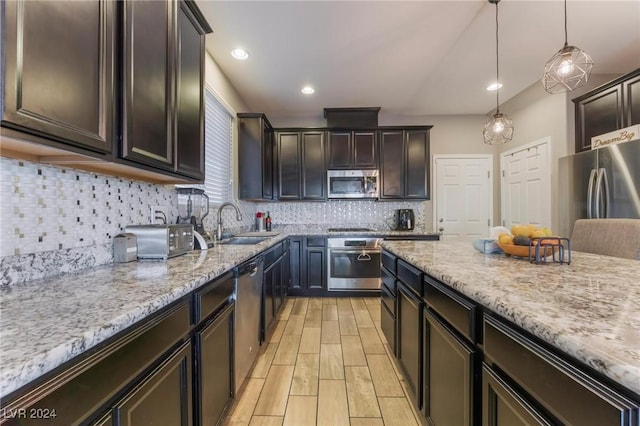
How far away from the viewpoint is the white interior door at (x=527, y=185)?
3.44 meters

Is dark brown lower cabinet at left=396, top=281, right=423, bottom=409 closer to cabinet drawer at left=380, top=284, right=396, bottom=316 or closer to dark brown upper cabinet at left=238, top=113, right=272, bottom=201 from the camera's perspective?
cabinet drawer at left=380, top=284, right=396, bottom=316

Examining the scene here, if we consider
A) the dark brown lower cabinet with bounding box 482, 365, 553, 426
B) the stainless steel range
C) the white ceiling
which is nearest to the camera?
the dark brown lower cabinet with bounding box 482, 365, 553, 426

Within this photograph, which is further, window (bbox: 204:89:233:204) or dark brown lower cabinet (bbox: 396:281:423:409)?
window (bbox: 204:89:233:204)

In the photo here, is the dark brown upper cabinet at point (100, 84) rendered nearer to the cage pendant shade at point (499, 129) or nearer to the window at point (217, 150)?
the window at point (217, 150)

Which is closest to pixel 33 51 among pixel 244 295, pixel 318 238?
pixel 244 295

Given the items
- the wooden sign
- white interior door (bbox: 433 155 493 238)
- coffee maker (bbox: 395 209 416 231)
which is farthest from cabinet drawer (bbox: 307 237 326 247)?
the wooden sign

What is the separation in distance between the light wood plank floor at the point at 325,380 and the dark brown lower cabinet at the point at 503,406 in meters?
0.83

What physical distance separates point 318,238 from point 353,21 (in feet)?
8.02

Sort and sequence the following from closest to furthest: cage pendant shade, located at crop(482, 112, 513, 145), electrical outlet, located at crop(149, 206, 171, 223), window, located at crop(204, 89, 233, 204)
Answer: electrical outlet, located at crop(149, 206, 171, 223) → cage pendant shade, located at crop(482, 112, 513, 145) → window, located at crop(204, 89, 233, 204)

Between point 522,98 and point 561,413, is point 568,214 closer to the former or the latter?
point 522,98

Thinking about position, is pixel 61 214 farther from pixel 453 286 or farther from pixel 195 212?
pixel 453 286

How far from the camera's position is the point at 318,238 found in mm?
3605

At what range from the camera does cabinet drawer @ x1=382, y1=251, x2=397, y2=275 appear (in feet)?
6.25

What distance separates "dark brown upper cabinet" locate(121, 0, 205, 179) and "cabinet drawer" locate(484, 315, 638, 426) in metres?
1.49
